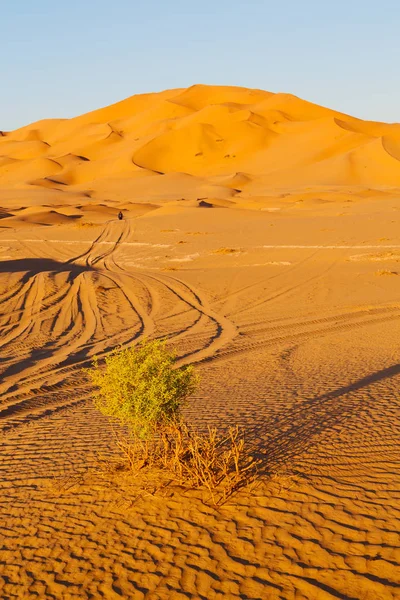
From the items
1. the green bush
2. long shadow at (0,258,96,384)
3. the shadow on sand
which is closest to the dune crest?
the shadow on sand

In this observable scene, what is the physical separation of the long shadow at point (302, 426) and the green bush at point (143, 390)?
39.2 inches

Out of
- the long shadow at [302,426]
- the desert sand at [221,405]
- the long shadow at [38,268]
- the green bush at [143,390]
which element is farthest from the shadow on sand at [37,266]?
the green bush at [143,390]

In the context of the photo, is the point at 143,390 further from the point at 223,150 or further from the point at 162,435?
the point at 223,150

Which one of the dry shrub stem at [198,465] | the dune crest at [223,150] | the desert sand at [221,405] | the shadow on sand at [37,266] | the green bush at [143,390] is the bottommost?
the shadow on sand at [37,266]

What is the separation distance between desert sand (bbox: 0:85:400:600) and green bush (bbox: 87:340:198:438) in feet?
2.03

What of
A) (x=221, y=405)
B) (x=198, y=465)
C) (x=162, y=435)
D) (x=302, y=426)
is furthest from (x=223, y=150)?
(x=198, y=465)

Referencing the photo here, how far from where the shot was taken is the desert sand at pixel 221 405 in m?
4.52

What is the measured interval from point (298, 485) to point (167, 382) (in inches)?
60.1

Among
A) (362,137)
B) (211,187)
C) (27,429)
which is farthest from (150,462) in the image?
(362,137)

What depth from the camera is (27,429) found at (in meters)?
7.69

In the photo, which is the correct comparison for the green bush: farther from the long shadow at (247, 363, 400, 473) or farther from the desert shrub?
the long shadow at (247, 363, 400, 473)

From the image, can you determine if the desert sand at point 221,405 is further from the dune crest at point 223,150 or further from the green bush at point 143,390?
the dune crest at point 223,150

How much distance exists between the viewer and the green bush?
5855 millimetres

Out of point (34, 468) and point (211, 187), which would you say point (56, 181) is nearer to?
point (211, 187)
